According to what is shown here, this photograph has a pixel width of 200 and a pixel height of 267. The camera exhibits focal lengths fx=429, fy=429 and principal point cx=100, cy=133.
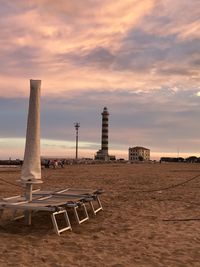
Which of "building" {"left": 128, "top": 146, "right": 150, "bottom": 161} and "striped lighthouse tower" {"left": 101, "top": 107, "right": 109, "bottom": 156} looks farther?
"building" {"left": 128, "top": 146, "right": 150, "bottom": 161}

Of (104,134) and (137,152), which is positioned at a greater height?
(104,134)

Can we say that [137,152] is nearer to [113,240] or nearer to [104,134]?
[104,134]

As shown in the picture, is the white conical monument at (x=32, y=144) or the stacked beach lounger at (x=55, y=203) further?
the white conical monument at (x=32, y=144)

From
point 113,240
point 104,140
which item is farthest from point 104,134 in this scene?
point 113,240

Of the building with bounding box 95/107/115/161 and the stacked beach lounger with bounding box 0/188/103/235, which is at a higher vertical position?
the building with bounding box 95/107/115/161

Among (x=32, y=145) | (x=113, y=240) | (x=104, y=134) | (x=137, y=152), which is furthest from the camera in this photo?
(x=137, y=152)

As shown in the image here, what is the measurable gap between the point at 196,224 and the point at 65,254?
3.70m

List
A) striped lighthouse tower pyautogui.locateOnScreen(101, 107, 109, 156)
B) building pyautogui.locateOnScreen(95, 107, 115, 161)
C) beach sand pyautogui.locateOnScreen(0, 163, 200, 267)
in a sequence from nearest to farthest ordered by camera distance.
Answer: beach sand pyautogui.locateOnScreen(0, 163, 200, 267), building pyautogui.locateOnScreen(95, 107, 115, 161), striped lighthouse tower pyautogui.locateOnScreen(101, 107, 109, 156)

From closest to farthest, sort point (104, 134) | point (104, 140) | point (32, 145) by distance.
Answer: point (32, 145) → point (104, 140) → point (104, 134)

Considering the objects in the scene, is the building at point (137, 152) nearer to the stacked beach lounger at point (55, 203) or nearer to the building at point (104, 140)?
the building at point (104, 140)

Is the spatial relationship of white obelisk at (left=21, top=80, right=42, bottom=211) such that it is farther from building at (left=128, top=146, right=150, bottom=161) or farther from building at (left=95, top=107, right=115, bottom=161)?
building at (left=128, top=146, right=150, bottom=161)

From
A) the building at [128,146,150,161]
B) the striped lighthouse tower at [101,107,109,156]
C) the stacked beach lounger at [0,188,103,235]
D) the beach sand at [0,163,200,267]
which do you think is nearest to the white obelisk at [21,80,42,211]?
the stacked beach lounger at [0,188,103,235]

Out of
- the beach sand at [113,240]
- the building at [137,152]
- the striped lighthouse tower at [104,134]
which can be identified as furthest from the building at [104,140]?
the beach sand at [113,240]

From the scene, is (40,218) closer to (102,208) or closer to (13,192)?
(102,208)
